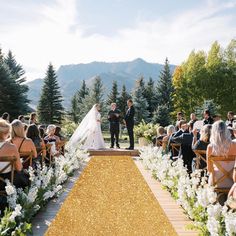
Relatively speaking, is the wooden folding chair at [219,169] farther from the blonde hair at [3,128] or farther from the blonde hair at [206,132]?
the blonde hair at [3,128]

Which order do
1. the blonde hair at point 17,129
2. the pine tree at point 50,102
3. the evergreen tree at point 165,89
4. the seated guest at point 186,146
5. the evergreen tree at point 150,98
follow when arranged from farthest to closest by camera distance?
the evergreen tree at point 165,89 → the evergreen tree at point 150,98 → the pine tree at point 50,102 → the seated guest at point 186,146 → the blonde hair at point 17,129

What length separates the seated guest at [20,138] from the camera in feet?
23.3

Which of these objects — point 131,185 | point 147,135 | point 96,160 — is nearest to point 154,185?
point 131,185

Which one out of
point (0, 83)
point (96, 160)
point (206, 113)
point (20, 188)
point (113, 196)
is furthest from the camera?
point (0, 83)

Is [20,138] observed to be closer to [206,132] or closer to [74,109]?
[206,132]

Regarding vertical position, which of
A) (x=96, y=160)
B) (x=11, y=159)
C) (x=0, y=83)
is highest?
(x=0, y=83)

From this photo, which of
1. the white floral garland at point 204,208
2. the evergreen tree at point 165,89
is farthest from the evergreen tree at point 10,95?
the white floral garland at point 204,208

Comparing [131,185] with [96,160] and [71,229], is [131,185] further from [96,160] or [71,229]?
[96,160]

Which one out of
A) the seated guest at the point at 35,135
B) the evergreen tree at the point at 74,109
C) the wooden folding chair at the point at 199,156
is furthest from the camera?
the evergreen tree at the point at 74,109

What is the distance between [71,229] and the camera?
5992mm

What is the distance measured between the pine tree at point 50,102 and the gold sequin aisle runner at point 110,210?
43.1 meters

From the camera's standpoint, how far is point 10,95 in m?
36.2

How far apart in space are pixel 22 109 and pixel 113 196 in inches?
1168

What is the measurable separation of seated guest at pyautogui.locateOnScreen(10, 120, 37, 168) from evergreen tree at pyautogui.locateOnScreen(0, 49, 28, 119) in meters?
29.7
